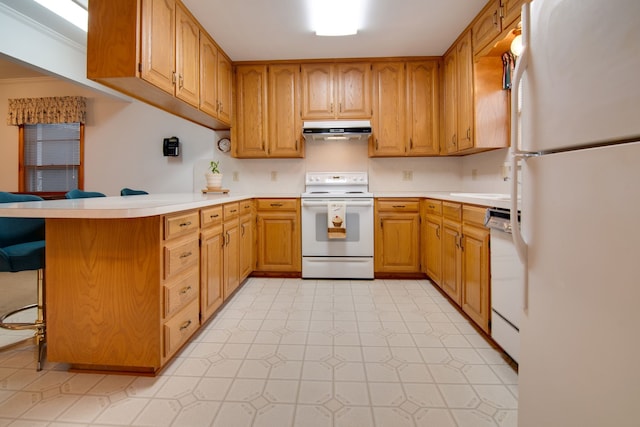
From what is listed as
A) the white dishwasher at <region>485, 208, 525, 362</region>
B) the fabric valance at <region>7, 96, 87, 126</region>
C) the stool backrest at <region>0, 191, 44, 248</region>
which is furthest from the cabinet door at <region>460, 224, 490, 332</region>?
the fabric valance at <region>7, 96, 87, 126</region>

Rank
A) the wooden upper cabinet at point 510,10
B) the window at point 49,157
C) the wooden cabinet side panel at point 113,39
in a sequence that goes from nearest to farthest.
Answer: the wooden cabinet side panel at point 113,39 < the wooden upper cabinet at point 510,10 < the window at point 49,157

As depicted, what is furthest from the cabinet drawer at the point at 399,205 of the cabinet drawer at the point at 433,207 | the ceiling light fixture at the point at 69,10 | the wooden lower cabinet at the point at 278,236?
the ceiling light fixture at the point at 69,10

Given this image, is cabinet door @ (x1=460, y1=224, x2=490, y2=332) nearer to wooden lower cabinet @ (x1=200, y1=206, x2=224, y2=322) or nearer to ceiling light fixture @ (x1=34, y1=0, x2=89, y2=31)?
wooden lower cabinet @ (x1=200, y1=206, x2=224, y2=322)

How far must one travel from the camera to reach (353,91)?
3.43 m

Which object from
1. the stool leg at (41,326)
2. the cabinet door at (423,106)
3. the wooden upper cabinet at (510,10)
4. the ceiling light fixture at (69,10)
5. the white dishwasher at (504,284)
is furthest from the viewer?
the cabinet door at (423,106)

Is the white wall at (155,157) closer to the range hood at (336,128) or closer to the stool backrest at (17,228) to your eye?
the range hood at (336,128)

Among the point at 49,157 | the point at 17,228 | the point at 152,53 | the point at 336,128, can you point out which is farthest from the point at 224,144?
the point at 49,157

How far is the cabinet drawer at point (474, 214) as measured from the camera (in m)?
1.94

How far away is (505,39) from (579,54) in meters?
1.87

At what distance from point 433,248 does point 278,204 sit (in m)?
1.57

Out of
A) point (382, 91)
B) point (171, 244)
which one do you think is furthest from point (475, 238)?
point (382, 91)

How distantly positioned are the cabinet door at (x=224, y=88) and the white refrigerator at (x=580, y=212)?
274cm

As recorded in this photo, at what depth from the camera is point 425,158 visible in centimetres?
369

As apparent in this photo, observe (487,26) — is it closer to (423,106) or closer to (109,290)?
(423,106)
